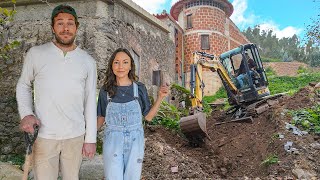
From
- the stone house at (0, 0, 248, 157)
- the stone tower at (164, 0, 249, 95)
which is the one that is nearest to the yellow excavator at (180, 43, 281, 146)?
the stone house at (0, 0, 248, 157)

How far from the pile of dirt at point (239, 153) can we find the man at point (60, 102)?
295 centimetres

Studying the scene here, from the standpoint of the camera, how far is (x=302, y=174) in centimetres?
622

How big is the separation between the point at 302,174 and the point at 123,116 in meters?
4.49

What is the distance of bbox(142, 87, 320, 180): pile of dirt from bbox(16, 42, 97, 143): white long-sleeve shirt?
3.01m

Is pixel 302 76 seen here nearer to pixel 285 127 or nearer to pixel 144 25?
pixel 285 127

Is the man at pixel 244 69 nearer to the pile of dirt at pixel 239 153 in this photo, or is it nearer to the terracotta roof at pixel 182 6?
the pile of dirt at pixel 239 153

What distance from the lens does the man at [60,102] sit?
265cm

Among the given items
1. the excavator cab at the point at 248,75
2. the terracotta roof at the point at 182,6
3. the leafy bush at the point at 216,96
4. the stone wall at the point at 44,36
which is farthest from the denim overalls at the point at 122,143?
the terracotta roof at the point at 182,6

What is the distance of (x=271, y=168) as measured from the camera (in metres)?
6.54

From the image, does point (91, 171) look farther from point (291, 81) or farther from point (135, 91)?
point (291, 81)

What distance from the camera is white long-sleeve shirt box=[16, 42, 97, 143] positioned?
8.69 ft

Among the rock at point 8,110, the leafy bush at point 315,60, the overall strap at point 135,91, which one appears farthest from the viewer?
the leafy bush at point 315,60

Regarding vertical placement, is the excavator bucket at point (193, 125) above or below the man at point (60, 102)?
below

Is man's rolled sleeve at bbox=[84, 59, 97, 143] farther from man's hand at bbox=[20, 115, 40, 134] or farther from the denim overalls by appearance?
man's hand at bbox=[20, 115, 40, 134]
